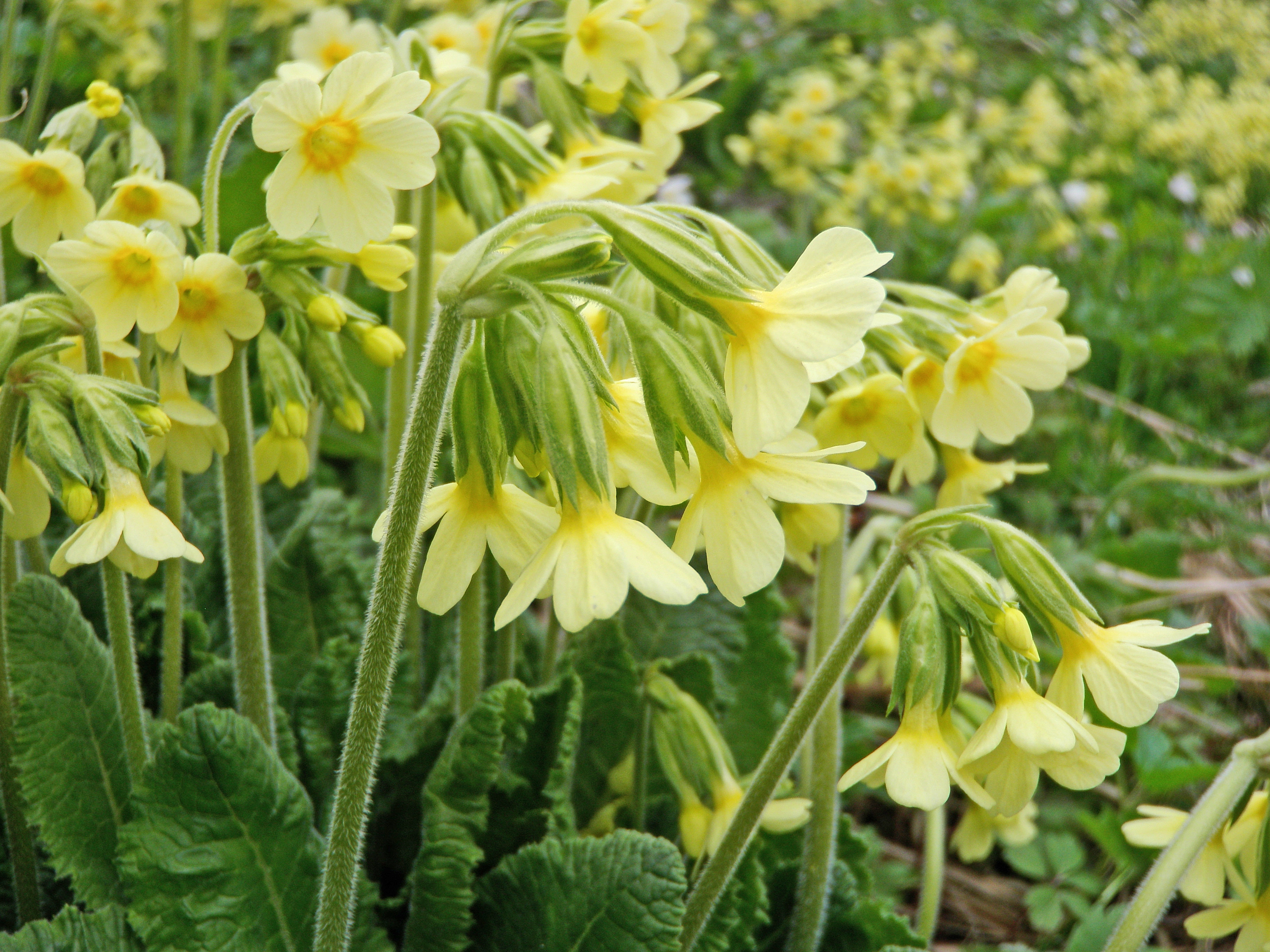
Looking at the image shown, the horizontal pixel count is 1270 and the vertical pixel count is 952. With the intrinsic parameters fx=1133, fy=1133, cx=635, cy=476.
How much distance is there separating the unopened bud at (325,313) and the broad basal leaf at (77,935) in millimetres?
839

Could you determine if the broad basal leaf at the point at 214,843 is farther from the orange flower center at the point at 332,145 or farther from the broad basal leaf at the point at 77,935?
the orange flower center at the point at 332,145

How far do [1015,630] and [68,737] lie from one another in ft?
4.38

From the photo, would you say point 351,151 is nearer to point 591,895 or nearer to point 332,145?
point 332,145

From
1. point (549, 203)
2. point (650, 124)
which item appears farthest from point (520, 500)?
point (650, 124)

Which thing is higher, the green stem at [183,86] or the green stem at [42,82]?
the green stem at [42,82]

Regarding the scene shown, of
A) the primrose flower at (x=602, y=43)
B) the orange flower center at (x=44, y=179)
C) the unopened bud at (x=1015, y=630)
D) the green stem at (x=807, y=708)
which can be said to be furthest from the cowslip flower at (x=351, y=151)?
the unopened bud at (x=1015, y=630)

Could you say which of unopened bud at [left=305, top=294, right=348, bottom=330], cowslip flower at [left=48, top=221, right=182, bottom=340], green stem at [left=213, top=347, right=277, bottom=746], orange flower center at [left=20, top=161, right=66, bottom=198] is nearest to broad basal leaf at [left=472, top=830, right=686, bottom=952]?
green stem at [left=213, top=347, right=277, bottom=746]

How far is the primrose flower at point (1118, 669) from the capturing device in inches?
51.1

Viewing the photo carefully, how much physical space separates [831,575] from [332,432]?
1.71 m

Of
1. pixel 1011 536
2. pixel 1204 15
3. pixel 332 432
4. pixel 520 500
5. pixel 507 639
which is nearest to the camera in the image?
pixel 520 500

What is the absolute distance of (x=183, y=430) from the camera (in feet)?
5.28

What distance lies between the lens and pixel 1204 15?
20.7ft

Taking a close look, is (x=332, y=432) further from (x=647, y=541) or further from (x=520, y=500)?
(x=647, y=541)

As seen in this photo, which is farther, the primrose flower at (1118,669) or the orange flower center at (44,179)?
the orange flower center at (44,179)
